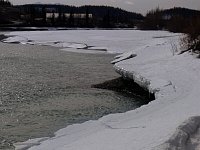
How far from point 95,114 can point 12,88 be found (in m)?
5.11

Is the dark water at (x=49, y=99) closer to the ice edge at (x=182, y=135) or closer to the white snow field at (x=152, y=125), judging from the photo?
the white snow field at (x=152, y=125)

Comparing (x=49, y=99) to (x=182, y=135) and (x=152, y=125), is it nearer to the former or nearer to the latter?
(x=152, y=125)

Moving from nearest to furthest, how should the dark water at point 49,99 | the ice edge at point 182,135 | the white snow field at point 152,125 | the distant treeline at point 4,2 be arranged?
the ice edge at point 182,135 < the white snow field at point 152,125 < the dark water at point 49,99 < the distant treeline at point 4,2

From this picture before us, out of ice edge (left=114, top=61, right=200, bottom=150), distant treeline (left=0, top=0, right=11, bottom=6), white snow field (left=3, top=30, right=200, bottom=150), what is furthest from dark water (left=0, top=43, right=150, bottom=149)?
distant treeline (left=0, top=0, right=11, bottom=6)

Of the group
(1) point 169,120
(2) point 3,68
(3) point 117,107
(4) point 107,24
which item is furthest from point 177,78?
(4) point 107,24

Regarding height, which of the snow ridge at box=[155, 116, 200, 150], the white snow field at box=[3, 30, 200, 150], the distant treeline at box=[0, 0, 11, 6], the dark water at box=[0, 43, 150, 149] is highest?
the distant treeline at box=[0, 0, 11, 6]

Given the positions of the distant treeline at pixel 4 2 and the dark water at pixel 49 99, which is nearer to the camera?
the dark water at pixel 49 99

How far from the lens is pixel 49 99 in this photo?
584 inches

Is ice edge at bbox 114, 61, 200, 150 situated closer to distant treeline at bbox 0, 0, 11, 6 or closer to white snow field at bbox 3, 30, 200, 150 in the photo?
white snow field at bbox 3, 30, 200, 150

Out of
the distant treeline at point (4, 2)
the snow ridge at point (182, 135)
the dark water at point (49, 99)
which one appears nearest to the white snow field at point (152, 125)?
the snow ridge at point (182, 135)

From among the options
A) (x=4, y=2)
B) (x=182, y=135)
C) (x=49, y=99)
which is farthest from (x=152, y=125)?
(x=4, y=2)

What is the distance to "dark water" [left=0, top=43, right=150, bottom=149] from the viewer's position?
35.8ft

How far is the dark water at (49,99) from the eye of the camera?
10.9 m

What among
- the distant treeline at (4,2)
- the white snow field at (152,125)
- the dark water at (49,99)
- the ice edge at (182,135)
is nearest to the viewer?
the ice edge at (182,135)
